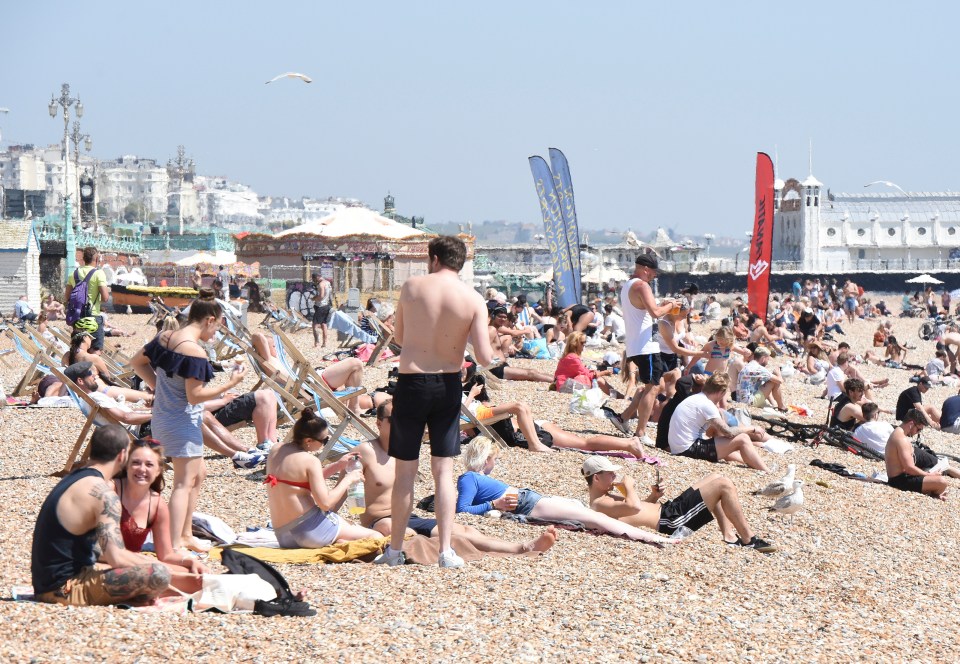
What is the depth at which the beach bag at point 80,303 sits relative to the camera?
989cm

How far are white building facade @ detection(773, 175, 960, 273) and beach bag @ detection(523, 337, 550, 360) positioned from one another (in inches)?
2745

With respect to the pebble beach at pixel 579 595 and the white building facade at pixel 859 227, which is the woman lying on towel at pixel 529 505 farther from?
the white building facade at pixel 859 227

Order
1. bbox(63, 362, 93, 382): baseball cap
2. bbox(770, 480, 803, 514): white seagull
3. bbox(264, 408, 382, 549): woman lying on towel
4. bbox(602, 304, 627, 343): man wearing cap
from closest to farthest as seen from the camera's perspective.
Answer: bbox(264, 408, 382, 549): woman lying on towel
bbox(770, 480, 803, 514): white seagull
bbox(63, 362, 93, 382): baseball cap
bbox(602, 304, 627, 343): man wearing cap

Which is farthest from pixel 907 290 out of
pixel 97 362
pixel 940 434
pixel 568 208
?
pixel 97 362

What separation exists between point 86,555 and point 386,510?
1.92 m

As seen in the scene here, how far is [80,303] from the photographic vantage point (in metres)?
9.92

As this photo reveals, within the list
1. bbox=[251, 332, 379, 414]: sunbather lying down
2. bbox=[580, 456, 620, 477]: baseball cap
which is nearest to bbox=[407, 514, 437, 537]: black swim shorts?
bbox=[580, 456, 620, 477]: baseball cap

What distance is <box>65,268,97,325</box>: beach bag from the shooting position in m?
9.89

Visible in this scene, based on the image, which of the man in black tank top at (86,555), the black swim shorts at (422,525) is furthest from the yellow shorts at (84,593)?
the black swim shorts at (422,525)

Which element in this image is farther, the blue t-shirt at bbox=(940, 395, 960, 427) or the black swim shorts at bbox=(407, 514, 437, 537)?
the blue t-shirt at bbox=(940, 395, 960, 427)

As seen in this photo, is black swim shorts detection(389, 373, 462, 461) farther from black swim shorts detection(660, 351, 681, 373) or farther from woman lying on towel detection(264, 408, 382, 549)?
black swim shorts detection(660, 351, 681, 373)

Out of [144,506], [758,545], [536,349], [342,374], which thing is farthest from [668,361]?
[536,349]

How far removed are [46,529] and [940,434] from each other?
10.00 m

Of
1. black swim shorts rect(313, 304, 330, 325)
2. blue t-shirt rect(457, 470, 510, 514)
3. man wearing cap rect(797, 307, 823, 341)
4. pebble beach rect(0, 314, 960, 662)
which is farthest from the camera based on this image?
man wearing cap rect(797, 307, 823, 341)
